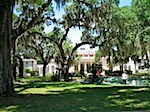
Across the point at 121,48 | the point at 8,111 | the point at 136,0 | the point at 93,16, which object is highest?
the point at 136,0

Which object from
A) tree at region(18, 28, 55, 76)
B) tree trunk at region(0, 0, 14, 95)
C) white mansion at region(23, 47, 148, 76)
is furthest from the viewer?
white mansion at region(23, 47, 148, 76)

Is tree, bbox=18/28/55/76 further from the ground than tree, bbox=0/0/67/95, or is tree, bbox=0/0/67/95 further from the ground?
tree, bbox=18/28/55/76

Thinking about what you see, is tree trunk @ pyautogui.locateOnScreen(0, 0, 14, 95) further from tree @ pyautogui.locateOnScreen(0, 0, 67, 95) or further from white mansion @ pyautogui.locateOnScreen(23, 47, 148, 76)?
white mansion @ pyautogui.locateOnScreen(23, 47, 148, 76)

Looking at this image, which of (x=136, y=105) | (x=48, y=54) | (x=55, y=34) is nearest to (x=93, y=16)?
(x=55, y=34)

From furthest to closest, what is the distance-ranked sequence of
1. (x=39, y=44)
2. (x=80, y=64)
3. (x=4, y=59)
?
(x=80, y=64)
(x=39, y=44)
(x=4, y=59)

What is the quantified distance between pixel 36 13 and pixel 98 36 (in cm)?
897

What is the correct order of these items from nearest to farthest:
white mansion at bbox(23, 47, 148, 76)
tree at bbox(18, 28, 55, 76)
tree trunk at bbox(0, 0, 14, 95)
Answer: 1. tree trunk at bbox(0, 0, 14, 95)
2. tree at bbox(18, 28, 55, 76)
3. white mansion at bbox(23, 47, 148, 76)

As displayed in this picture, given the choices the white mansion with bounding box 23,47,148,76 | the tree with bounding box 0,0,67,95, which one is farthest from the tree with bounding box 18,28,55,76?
the white mansion with bounding box 23,47,148,76

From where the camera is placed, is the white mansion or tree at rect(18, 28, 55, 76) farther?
the white mansion

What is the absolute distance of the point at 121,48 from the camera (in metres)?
27.6

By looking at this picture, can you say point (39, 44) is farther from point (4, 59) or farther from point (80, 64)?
point (80, 64)

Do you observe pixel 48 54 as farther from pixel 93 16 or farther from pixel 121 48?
pixel 93 16

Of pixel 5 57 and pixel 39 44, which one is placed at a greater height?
pixel 39 44

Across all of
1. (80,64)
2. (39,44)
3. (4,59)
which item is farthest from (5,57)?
(80,64)
